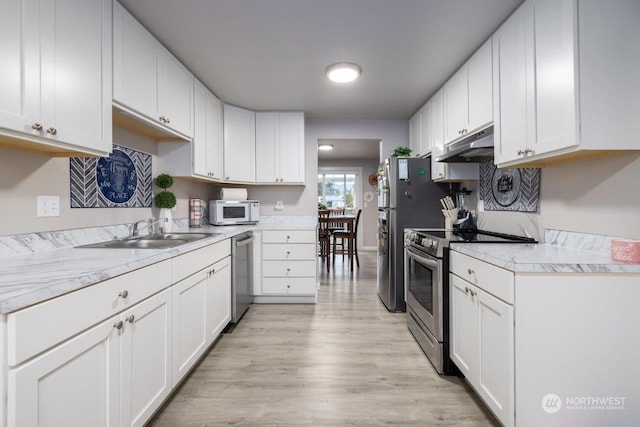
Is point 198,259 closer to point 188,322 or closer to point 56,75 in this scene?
point 188,322

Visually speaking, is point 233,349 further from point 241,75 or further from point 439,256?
point 241,75

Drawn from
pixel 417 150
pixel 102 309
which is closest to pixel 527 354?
pixel 102 309

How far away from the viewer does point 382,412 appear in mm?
1658

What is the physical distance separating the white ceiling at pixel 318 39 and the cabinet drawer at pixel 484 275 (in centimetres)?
148

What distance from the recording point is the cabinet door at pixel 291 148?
375cm

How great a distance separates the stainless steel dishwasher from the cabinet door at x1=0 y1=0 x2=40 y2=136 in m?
1.75

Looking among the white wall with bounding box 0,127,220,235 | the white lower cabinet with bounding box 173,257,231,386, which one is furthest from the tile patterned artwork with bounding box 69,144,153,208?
the white lower cabinet with bounding box 173,257,231,386

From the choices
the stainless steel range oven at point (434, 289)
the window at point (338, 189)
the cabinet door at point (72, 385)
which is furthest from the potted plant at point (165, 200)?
the window at point (338, 189)

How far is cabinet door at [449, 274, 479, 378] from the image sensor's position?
1.67 meters

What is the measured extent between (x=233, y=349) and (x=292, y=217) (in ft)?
6.61

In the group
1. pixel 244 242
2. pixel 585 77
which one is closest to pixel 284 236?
pixel 244 242

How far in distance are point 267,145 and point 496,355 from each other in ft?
10.3

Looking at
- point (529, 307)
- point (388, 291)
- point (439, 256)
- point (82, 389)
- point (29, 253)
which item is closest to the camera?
point (82, 389)

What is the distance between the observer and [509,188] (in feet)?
7.64
